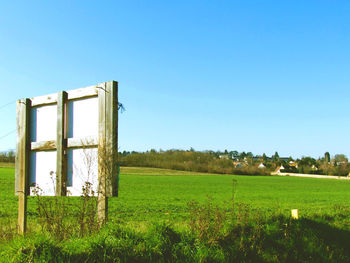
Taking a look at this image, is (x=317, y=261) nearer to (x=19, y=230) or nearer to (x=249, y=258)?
(x=249, y=258)

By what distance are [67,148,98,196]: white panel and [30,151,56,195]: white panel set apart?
0.36m

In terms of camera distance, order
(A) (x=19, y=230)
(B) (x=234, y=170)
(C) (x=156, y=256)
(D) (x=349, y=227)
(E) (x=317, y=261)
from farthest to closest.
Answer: (B) (x=234, y=170) → (D) (x=349, y=227) → (A) (x=19, y=230) → (E) (x=317, y=261) → (C) (x=156, y=256)

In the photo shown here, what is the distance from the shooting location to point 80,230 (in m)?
5.00

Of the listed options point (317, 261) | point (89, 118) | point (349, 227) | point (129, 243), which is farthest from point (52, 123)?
point (349, 227)

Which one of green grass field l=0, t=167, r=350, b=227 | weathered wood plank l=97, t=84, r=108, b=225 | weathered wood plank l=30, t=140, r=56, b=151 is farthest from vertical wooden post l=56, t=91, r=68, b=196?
weathered wood plank l=97, t=84, r=108, b=225

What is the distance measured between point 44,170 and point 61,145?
0.81m

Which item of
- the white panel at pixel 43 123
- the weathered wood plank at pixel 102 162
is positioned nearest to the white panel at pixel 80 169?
the weathered wood plank at pixel 102 162

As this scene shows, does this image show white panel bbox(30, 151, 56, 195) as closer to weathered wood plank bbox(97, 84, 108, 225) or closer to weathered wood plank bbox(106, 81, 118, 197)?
weathered wood plank bbox(97, 84, 108, 225)

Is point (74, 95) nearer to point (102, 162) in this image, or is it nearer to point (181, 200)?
point (102, 162)

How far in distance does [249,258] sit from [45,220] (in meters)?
2.96

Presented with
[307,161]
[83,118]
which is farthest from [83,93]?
[307,161]

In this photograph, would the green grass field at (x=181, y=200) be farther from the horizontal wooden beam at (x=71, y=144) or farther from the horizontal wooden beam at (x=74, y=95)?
the horizontal wooden beam at (x=74, y=95)

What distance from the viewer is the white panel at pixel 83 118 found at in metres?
5.57

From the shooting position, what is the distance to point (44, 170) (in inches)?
251
